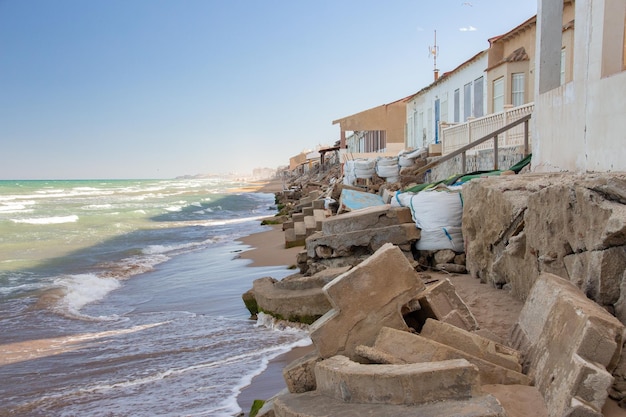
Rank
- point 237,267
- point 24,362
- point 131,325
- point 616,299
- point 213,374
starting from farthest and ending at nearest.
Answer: point 237,267
point 131,325
point 24,362
point 213,374
point 616,299

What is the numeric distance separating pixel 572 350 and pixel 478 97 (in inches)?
697

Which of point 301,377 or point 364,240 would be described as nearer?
point 301,377

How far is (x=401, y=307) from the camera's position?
14.7 ft

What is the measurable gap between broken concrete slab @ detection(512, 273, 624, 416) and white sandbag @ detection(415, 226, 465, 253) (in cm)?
377

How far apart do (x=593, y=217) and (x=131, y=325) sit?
23.2 ft

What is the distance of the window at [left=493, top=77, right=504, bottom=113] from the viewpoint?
17.3 metres

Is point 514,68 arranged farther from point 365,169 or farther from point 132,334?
point 132,334

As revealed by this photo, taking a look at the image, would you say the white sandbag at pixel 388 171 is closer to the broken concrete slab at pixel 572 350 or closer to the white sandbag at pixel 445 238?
the white sandbag at pixel 445 238

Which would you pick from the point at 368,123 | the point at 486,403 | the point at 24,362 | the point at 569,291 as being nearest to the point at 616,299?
the point at 569,291

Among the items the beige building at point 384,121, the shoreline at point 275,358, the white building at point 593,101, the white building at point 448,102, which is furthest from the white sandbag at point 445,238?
the beige building at point 384,121

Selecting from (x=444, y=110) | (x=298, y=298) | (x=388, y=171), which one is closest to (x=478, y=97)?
(x=444, y=110)

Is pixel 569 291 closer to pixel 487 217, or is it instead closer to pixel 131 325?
pixel 487 217

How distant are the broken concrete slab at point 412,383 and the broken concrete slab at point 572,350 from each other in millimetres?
517

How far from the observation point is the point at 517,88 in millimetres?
16703
